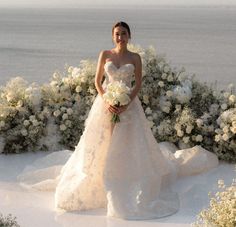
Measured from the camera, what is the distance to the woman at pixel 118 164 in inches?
298

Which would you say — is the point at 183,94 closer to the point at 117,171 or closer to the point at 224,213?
the point at 117,171

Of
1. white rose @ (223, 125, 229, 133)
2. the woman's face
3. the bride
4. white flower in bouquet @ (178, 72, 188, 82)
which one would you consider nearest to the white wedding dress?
the bride

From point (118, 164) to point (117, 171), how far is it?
0.08 m

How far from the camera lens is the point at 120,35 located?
7.83 meters

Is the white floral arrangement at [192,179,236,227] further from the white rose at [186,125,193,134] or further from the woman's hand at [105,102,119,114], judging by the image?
the white rose at [186,125,193,134]

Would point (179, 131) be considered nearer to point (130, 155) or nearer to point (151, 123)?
point (151, 123)

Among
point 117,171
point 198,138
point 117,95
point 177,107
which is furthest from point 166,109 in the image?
point 117,171

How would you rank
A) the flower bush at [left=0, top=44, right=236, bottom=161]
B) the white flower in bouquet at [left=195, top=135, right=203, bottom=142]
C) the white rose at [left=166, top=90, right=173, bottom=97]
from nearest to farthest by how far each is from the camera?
the white flower in bouquet at [left=195, top=135, right=203, bottom=142] < the flower bush at [left=0, top=44, right=236, bottom=161] < the white rose at [left=166, top=90, right=173, bottom=97]

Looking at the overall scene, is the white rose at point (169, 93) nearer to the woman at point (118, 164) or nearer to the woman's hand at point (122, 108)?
the woman at point (118, 164)

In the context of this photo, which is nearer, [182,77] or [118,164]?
[118,164]

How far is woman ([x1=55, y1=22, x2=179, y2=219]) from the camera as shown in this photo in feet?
24.8

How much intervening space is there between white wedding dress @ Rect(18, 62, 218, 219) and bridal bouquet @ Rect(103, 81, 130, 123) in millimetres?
127

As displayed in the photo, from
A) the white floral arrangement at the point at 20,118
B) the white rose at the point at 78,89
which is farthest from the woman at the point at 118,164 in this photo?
the white rose at the point at 78,89

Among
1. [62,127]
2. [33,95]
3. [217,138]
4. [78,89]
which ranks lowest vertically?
[62,127]
